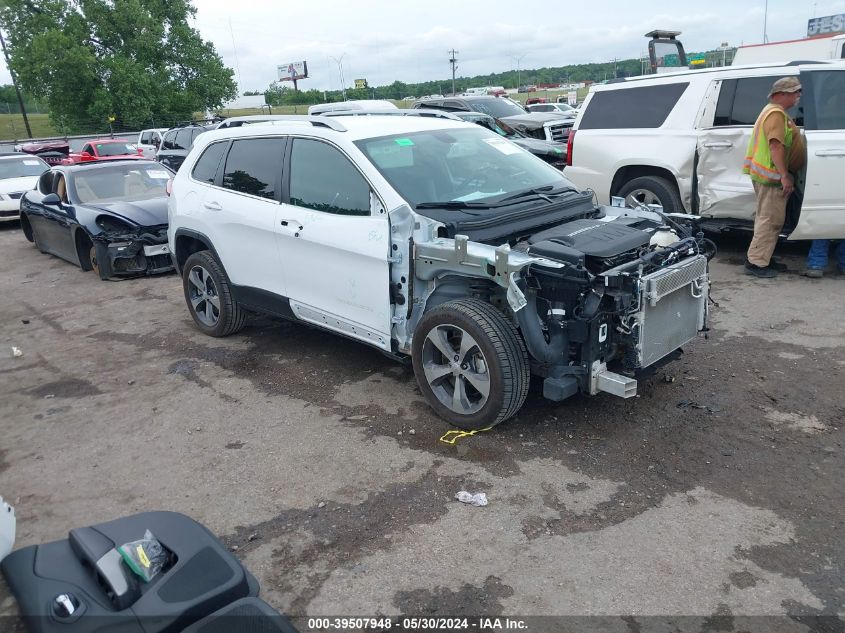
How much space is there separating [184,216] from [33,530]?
335 centimetres

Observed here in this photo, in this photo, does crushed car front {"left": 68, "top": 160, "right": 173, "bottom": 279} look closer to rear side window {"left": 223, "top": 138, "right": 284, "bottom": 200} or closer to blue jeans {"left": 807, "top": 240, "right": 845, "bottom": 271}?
rear side window {"left": 223, "top": 138, "right": 284, "bottom": 200}

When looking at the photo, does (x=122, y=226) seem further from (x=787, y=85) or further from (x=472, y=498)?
(x=787, y=85)

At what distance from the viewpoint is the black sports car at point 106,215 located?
29.2 feet

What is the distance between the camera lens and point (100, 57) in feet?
152

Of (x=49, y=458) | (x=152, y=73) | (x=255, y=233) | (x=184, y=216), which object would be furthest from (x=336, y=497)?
(x=152, y=73)

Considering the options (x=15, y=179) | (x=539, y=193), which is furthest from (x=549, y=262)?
(x=15, y=179)

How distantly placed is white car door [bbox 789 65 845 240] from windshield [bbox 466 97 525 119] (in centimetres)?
1155

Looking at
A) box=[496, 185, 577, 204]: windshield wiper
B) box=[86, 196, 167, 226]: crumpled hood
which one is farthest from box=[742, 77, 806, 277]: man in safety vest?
box=[86, 196, 167, 226]: crumpled hood

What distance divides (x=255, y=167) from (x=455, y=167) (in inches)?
68.0

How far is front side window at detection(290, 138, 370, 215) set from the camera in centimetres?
473

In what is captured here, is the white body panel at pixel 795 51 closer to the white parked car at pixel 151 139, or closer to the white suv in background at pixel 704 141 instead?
the white suv in background at pixel 704 141

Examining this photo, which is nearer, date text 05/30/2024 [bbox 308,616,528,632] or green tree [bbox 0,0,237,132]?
date text 05/30/2024 [bbox 308,616,528,632]

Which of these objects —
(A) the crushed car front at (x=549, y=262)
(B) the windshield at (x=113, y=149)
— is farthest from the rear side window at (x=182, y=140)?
(A) the crushed car front at (x=549, y=262)

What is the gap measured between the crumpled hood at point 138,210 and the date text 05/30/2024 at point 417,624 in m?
7.26
